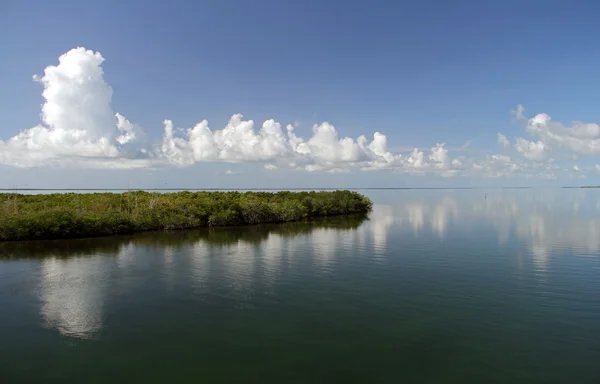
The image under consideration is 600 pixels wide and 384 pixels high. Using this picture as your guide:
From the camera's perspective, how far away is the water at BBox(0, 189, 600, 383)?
12969mm

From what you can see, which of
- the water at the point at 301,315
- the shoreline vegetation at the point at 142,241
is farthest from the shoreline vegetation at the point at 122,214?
the water at the point at 301,315

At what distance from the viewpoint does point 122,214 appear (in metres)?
44.7

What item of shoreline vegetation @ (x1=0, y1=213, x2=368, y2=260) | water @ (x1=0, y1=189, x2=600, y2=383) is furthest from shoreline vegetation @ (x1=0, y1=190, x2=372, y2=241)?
water @ (x1=0, y1=189, x2=600, y2=383)

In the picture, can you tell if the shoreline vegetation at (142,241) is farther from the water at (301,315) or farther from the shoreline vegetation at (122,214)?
the shoreline vegetation at (122,214)

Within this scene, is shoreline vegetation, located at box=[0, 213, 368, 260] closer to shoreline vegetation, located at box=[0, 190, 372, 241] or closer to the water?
the water

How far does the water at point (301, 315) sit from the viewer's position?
12969 mm

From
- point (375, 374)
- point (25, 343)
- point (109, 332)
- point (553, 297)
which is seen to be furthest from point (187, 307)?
point (553, 297)

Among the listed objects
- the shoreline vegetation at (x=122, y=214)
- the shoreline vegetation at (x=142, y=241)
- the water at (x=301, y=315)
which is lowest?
the water at (x=301, y=315)

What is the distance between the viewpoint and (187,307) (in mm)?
18938

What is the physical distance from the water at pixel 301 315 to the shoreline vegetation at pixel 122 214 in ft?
14.8

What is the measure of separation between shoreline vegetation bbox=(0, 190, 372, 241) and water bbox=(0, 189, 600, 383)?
4503 millimetres

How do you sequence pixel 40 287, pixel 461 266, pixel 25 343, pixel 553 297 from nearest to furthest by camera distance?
pixel 25 343, pixel 553 297, pixel 40 287, pixel 461 266

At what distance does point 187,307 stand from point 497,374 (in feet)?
44.2

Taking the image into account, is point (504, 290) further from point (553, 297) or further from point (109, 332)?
point (109, 332)
